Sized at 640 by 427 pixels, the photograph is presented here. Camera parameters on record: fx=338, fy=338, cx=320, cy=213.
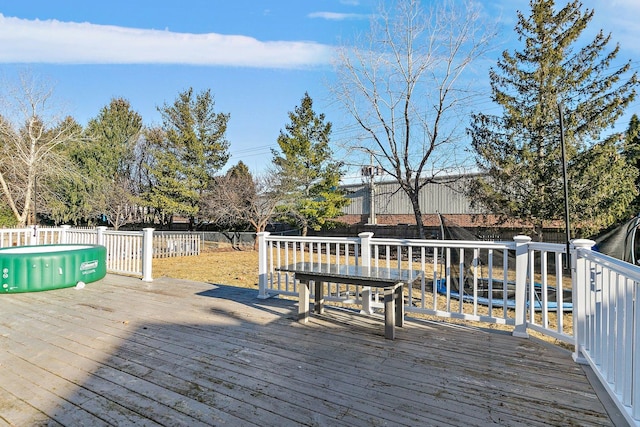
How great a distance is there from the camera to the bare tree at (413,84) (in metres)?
10.1

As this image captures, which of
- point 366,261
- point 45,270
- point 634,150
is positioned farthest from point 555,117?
point 45,270

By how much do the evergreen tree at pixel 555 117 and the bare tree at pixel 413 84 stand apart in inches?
48.7

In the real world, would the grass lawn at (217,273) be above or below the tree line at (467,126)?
below

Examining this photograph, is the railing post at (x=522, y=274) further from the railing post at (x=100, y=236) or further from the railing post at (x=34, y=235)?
the railing post at (x=34, y=235)

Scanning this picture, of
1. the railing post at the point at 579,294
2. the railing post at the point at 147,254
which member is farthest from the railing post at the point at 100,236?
the railing post at the point at 579,294

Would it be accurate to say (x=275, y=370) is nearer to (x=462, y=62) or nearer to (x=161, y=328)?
(x=161, y=328)

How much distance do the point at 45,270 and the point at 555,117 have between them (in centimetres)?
1153

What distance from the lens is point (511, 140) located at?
Result: 958 centimetres

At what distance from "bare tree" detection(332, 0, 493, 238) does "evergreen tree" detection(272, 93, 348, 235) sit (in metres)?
4.68

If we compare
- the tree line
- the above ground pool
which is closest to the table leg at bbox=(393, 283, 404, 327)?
the tree line

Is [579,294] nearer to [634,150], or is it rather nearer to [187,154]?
[634,150]

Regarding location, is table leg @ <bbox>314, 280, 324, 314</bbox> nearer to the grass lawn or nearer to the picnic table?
the picnic table

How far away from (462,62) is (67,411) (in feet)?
38.2

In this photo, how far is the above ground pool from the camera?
4.64m
